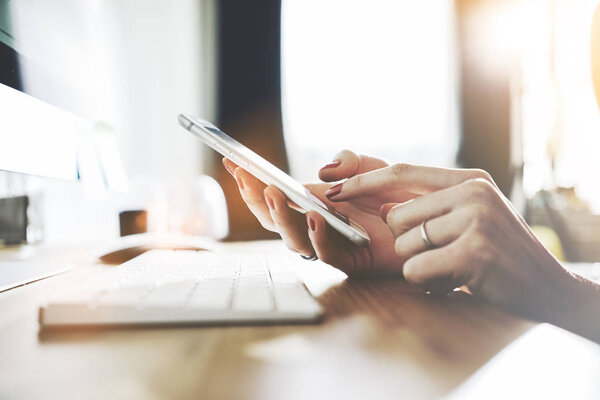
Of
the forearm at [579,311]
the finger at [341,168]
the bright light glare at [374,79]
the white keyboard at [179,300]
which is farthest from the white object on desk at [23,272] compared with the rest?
the bright light glare at [374,79]

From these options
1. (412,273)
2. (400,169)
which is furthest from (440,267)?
(400,169)

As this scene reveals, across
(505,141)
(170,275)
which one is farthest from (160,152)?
(505,141)

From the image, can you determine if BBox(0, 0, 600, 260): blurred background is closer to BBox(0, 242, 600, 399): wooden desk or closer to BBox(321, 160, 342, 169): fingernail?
BBox(321, 160, 342, 169): fingernail

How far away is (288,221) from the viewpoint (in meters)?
0.63

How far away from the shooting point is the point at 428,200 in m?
0.46

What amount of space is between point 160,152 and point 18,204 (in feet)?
2.99

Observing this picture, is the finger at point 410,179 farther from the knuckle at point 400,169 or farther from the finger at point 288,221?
the finger at point 288,221

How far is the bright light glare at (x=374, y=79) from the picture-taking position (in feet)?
6.29

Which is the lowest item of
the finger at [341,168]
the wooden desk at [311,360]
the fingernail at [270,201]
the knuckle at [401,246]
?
the wooden desk at [311,360]

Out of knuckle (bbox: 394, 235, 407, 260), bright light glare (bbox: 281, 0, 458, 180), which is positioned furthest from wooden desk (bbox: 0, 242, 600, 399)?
bright light glare (bbox: 281, 0, 458, 180)

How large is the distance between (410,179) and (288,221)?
0.67 feet

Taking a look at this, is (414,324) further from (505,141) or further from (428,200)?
(505,141)

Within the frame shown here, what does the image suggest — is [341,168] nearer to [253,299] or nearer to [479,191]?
[479,191]

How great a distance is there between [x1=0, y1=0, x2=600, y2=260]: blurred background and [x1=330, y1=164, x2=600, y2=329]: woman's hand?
85cm
